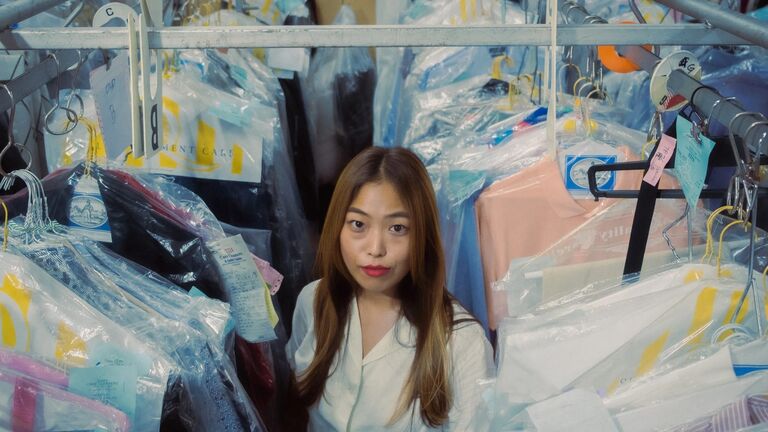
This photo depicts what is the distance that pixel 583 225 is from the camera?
1275mm

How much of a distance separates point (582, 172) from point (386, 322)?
0.42 m

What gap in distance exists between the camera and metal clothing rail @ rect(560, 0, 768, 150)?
0.78 m

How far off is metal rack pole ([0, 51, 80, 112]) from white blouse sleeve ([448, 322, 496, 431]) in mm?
682

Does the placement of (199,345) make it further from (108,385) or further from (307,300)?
(307,300)

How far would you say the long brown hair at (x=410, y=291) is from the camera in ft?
3.88

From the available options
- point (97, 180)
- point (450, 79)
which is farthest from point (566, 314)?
point (450, 79)

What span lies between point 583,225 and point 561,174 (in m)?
0.10

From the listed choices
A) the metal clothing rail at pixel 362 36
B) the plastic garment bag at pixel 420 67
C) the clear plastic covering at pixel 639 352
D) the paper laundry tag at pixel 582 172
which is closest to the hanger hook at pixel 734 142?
the clear plastic covering at pixel 639 352

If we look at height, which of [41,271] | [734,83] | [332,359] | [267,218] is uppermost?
[734,83]

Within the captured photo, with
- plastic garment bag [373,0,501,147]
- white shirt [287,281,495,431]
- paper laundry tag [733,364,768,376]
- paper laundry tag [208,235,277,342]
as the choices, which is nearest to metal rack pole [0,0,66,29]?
paper laundry tag [208,235,277,342]

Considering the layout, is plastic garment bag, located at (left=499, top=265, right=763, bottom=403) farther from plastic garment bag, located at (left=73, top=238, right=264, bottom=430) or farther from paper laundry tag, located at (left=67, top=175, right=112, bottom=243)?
paper laundry tag, located at (left=67, top=175, right=112, bottom=243)

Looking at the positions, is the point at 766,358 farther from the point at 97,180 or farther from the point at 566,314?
the point at 97,180

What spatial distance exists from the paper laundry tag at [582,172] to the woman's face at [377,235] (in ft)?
1.03

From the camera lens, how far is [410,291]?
126 centimetres
